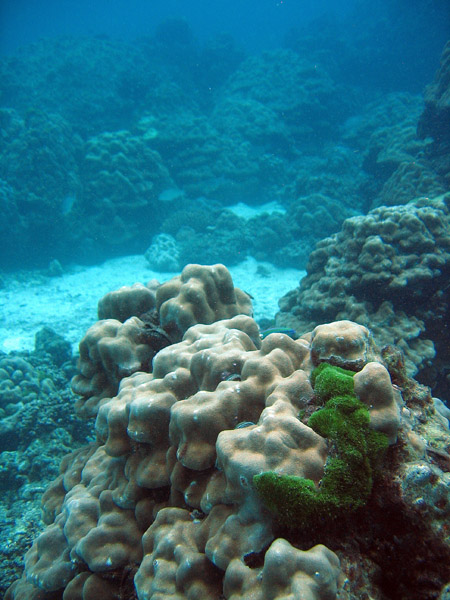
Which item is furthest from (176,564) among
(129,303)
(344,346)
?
(129,303)

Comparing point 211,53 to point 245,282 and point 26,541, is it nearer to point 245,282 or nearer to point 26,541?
point 245,282

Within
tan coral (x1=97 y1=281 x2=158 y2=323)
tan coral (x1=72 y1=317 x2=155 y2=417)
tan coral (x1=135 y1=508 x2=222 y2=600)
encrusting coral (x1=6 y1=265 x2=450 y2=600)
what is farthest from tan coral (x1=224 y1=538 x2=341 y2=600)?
A: tan coral (x1=97 y1=281 x2=158 y2=323)

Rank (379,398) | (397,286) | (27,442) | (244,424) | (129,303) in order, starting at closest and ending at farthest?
(379,398) < (244,424) < (129,303) < (397,286) < (27,442)

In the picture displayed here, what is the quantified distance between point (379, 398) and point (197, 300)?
2.46 meters

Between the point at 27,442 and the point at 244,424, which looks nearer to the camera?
the point at 244,424

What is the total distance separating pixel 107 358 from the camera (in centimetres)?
387

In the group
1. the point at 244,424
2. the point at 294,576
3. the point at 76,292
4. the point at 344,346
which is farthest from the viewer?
the point at 76,292

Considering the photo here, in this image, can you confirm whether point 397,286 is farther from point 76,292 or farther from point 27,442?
point 76,292

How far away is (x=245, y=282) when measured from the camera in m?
13.4

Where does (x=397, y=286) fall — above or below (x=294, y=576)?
above

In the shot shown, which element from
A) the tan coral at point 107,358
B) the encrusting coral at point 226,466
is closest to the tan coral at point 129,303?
the tan coral at point 107,358

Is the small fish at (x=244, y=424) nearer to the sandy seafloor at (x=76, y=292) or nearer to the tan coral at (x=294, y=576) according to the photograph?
the tan coral at (x=294, y=576)

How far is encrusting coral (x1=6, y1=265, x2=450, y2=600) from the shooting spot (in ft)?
5.70

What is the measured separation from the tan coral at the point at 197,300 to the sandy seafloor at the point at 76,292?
6188mm
